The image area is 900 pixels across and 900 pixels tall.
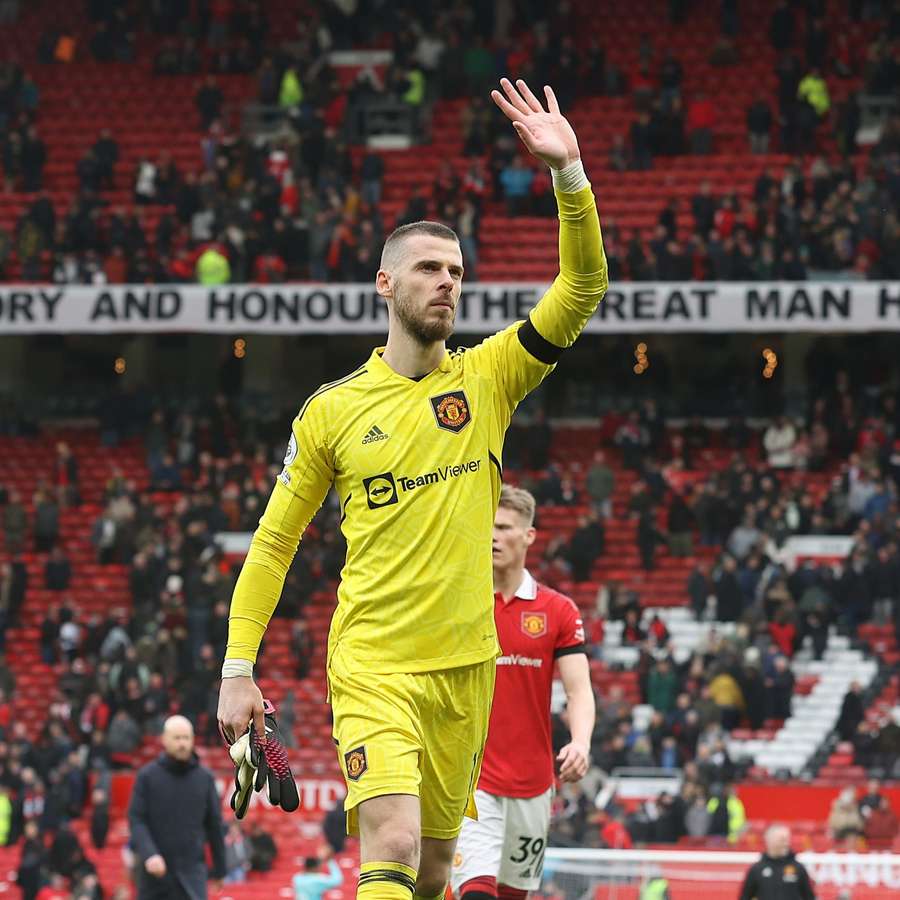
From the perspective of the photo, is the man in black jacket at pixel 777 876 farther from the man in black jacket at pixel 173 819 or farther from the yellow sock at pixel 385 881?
the yellow sock at pixel 385 881

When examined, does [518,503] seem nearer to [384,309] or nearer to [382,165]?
[384,309]

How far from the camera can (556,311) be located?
6.02m

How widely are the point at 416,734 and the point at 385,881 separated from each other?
459 millimetres

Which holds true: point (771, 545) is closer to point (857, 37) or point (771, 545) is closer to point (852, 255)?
point (852, 255)

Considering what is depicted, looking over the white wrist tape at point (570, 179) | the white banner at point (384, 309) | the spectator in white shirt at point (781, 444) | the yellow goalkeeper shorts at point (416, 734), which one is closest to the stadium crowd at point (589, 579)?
the spectator in white shirt at point (781, 444)

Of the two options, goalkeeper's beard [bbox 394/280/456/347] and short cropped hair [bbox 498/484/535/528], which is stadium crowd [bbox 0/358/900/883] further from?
goalkeeper's beard [bbox 394/280/456/347]

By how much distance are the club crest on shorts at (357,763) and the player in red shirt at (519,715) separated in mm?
2523

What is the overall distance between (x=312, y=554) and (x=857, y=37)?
42.5 feet

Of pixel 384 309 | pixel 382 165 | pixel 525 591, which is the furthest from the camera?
pixel 382 165

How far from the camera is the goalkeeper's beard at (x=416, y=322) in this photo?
5961 mm

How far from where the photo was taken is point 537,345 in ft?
20.0

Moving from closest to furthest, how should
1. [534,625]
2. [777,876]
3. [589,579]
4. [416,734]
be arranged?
[416,734] < [534,625] < [777,876] < [589,579]

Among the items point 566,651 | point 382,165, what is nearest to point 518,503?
point 566,651

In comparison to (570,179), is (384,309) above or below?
above
